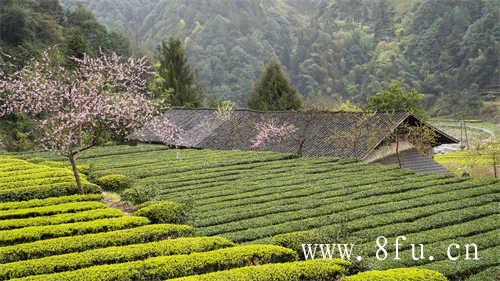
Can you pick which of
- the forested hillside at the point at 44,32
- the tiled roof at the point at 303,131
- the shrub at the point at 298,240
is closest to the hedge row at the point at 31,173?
the shrub at the point at 298,240

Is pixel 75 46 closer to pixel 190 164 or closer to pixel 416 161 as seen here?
pixel 190 164

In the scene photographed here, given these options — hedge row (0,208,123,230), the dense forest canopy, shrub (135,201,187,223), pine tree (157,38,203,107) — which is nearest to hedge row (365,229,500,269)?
shrub (135,201,187,223)

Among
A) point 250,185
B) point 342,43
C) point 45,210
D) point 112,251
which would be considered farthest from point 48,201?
point 342,43

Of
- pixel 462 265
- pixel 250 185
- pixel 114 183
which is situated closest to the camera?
pixel 462 265

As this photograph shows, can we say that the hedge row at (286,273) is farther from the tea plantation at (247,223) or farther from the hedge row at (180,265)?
the hedge row at (180,265)

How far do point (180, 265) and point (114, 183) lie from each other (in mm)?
11126

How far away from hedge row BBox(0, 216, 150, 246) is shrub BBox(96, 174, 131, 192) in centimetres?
629

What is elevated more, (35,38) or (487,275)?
(35,38)

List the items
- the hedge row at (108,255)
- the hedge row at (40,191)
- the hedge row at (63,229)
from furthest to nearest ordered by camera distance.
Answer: the hedge row at (40,191), the hedge row at (63,229), the hedge row at (108,255)

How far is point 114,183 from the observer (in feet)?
72.3

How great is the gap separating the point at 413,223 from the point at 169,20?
118 meters

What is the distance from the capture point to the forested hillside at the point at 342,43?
78875 mm

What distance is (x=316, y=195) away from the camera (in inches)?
810

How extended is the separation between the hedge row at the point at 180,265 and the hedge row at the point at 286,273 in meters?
0.70
